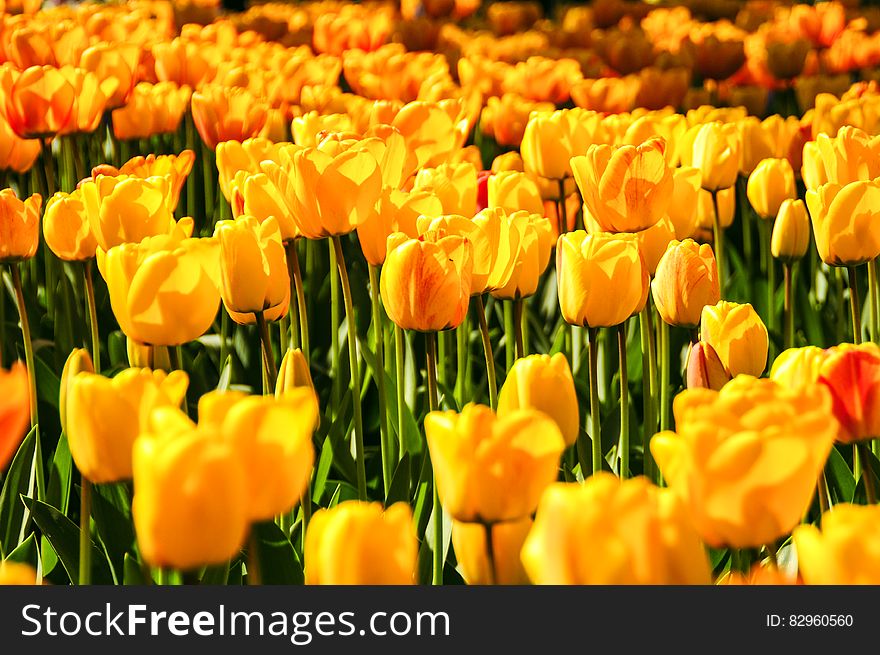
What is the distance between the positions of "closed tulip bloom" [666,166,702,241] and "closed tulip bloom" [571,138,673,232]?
0.13 m

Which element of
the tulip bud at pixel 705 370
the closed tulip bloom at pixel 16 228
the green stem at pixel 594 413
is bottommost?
the green stem at pixel 594 413

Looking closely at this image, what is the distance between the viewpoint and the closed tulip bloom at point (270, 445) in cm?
97

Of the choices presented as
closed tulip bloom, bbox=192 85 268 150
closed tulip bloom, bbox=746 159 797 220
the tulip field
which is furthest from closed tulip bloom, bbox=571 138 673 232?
closed tulip bloom, bbox=192 85 268 150

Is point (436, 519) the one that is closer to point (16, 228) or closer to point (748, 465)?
point (748, 465)

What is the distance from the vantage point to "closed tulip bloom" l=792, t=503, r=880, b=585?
888 mm

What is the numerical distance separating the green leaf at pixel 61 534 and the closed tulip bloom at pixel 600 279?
2.48 ft

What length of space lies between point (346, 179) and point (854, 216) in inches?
31.2

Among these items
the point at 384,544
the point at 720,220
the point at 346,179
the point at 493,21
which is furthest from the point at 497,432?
the point at 493,21

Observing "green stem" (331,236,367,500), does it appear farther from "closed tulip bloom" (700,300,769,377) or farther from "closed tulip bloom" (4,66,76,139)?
"closed tulip bloom" (4,66,76,139)

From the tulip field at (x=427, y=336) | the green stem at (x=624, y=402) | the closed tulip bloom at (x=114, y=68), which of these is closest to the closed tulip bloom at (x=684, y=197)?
the tulip field at (x=427, y=336)

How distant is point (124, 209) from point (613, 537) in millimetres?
1269

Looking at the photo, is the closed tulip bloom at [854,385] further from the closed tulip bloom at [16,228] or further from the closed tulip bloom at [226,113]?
the closed tulip bloom at [226,113]

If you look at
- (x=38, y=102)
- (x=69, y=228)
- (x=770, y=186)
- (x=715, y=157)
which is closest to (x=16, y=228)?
(x=69, y=228)

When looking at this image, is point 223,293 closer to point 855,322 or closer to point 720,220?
point 855,322
